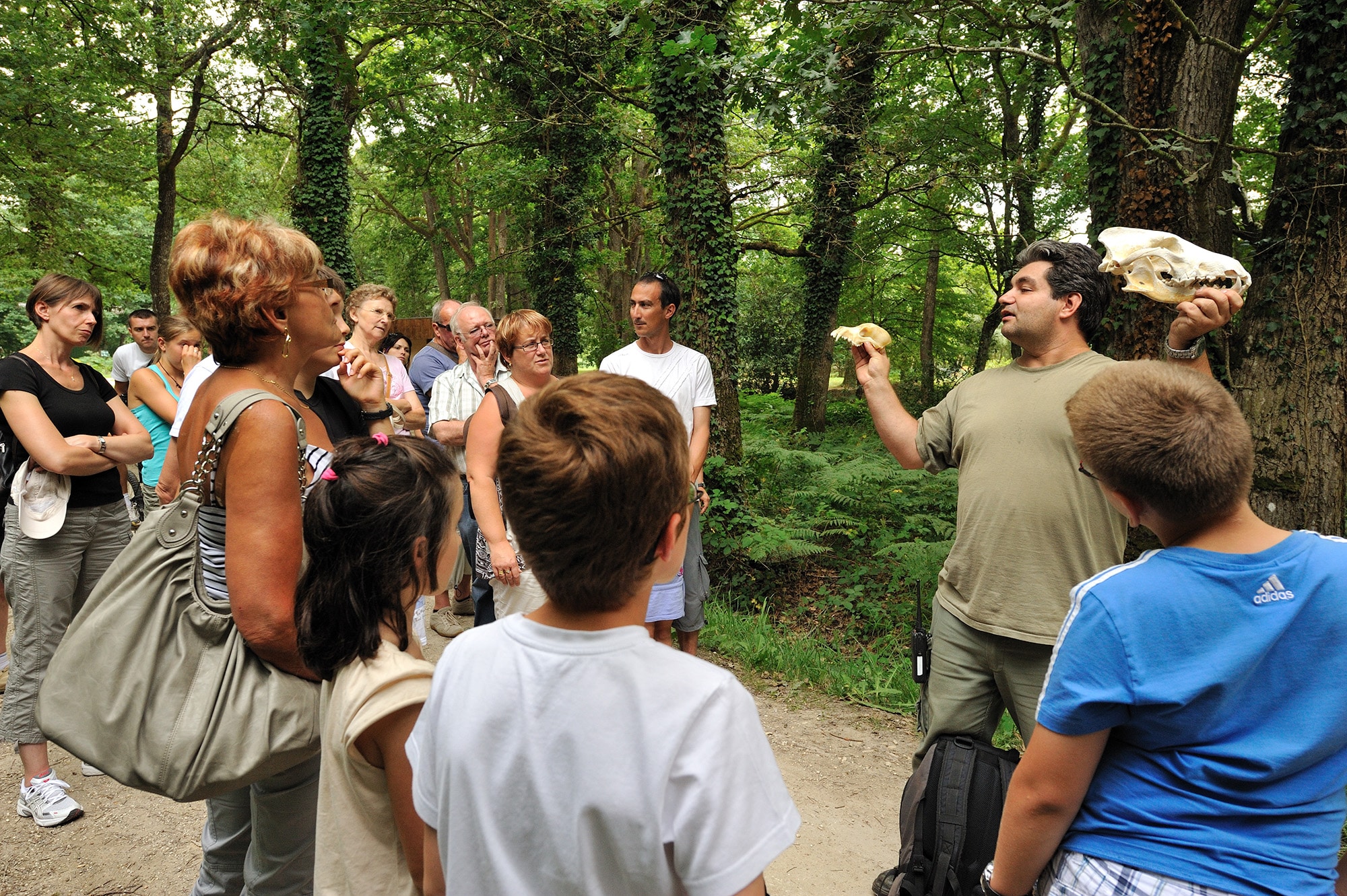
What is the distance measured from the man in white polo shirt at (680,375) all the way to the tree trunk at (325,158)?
11.6m

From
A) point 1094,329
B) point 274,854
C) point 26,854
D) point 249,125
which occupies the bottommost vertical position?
point 26,854

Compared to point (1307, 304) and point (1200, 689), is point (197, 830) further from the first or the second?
point (1307, 304)

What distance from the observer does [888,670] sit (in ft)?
17.1

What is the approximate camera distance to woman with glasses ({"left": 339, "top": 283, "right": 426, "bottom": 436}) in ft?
16.6

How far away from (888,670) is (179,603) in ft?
14.5

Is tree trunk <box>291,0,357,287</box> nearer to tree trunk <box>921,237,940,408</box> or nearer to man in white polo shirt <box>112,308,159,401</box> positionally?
man in white polo shirt <box>112,308,159,401</box>

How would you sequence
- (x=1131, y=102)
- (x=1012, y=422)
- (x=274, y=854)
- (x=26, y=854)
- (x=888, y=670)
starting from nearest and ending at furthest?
1. (x=274, y=854)
2. (x=1012, y=422)
3. (x=26, y=854)
4. (x=1131, y=102)
5. (x=888, y=670)

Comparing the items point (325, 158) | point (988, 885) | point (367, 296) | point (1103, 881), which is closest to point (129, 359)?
point (367, 296)

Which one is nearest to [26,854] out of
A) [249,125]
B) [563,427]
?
[563,427]

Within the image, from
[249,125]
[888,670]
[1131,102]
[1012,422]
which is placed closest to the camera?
[1012,422]

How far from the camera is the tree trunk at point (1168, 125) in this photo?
174 inches

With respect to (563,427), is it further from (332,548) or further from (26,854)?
(26,854)

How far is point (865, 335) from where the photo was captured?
336 centimetres

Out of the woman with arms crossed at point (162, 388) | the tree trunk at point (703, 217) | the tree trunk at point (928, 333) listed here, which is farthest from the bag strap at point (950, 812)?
the tree trunk at point (928, 333)
